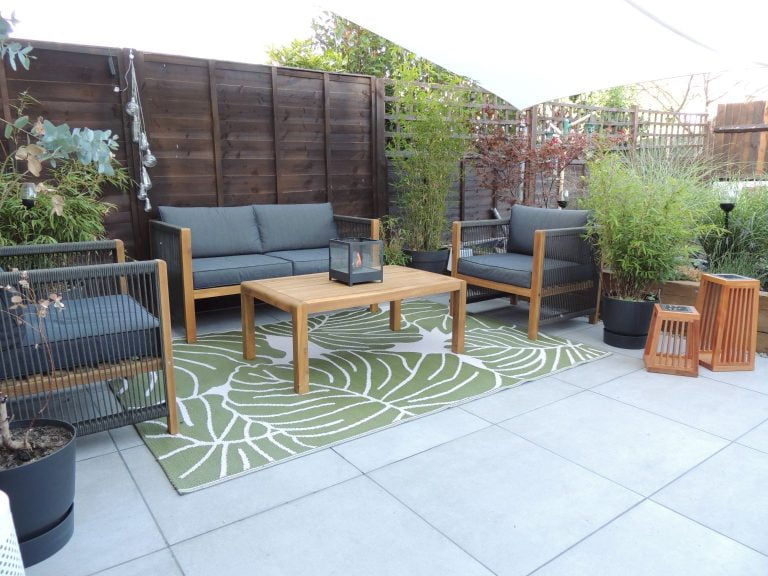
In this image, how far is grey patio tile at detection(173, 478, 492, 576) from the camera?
159 centimetres

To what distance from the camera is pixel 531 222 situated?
425 centimetres

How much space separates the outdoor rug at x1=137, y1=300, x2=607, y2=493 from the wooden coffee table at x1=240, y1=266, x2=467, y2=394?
135mm

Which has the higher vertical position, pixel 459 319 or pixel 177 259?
pixel 177 259

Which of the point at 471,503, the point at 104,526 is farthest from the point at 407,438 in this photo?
the point at 104,526

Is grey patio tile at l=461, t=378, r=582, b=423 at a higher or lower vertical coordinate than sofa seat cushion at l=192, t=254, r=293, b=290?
lower

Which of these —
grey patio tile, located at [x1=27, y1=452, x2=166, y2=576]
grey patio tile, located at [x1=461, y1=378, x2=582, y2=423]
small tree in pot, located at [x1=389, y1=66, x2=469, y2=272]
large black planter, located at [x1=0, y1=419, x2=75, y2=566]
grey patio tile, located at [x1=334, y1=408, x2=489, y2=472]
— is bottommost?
grey patio tile, located at [x1=27, y1=452, x2=166, y2=576]

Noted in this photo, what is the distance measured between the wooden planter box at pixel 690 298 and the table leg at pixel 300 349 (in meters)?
2.61

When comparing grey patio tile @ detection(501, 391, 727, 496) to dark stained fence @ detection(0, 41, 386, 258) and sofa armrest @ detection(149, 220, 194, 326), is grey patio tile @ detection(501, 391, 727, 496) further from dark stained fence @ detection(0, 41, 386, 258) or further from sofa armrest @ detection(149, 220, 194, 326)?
dark stained fence @ detection(0, 41, 386, 258)

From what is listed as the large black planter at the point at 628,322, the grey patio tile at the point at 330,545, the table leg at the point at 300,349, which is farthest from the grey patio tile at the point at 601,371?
the grey patio tile at the point at 330,545

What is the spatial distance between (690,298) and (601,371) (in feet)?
3.82

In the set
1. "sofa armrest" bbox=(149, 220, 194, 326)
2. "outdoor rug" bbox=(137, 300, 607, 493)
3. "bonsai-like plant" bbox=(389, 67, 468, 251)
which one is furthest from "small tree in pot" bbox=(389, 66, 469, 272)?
"sofa armrest" bbox=(149, 220, 194, 326)

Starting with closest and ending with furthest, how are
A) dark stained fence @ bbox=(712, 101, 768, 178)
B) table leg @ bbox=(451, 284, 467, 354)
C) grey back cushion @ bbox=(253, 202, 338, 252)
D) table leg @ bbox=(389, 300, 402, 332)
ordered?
table leg @ bbox=(451, 284, 467, 354)
table leg @ bbox=(389, 300, 402, 332)
grey back cushion @ bbox=(253, 202, 338, 252)
dark stained fence @ bbox=(712, 101, 768, 178)

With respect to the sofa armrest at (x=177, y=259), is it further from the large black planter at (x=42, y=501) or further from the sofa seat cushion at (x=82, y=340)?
the large black planter at (x=42, y=501)

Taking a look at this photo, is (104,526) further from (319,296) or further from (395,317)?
(395,317)
